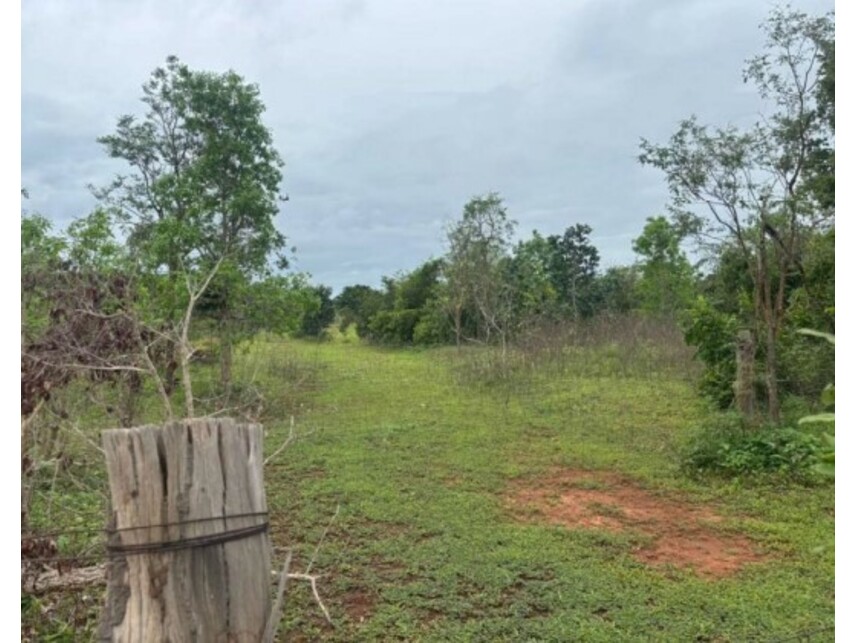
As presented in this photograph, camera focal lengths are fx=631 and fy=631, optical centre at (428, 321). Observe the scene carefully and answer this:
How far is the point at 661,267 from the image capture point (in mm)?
13805

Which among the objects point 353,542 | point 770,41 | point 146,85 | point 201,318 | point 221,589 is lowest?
point 353,542

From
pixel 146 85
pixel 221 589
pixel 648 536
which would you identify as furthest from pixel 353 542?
pixel 146 85

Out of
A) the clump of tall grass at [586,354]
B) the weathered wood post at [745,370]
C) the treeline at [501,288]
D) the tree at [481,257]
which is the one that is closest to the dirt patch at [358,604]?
the weathered wood post at [745,370]

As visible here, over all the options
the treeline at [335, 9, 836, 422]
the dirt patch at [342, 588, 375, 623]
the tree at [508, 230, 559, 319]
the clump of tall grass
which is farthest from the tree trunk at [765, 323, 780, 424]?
the tree at [508, 230, 559, 319]

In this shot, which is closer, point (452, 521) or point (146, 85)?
point (452, 521)

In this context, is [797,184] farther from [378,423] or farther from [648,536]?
[378,423]

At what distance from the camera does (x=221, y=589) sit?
3.02 feet

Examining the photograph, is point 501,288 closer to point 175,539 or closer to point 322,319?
point 322,319

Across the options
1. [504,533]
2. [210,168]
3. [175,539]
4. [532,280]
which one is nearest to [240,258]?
[210,168]

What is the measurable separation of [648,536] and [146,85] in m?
7.42

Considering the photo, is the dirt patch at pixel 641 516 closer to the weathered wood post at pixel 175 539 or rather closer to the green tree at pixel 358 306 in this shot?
the weathered wood post at pixel 175 539

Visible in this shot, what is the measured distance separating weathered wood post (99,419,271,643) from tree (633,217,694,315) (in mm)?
13444

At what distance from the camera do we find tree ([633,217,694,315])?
13516 millimetres

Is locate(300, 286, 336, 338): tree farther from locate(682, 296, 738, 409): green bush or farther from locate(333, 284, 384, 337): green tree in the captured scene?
locate(682, 296, 738, 409): green bush
